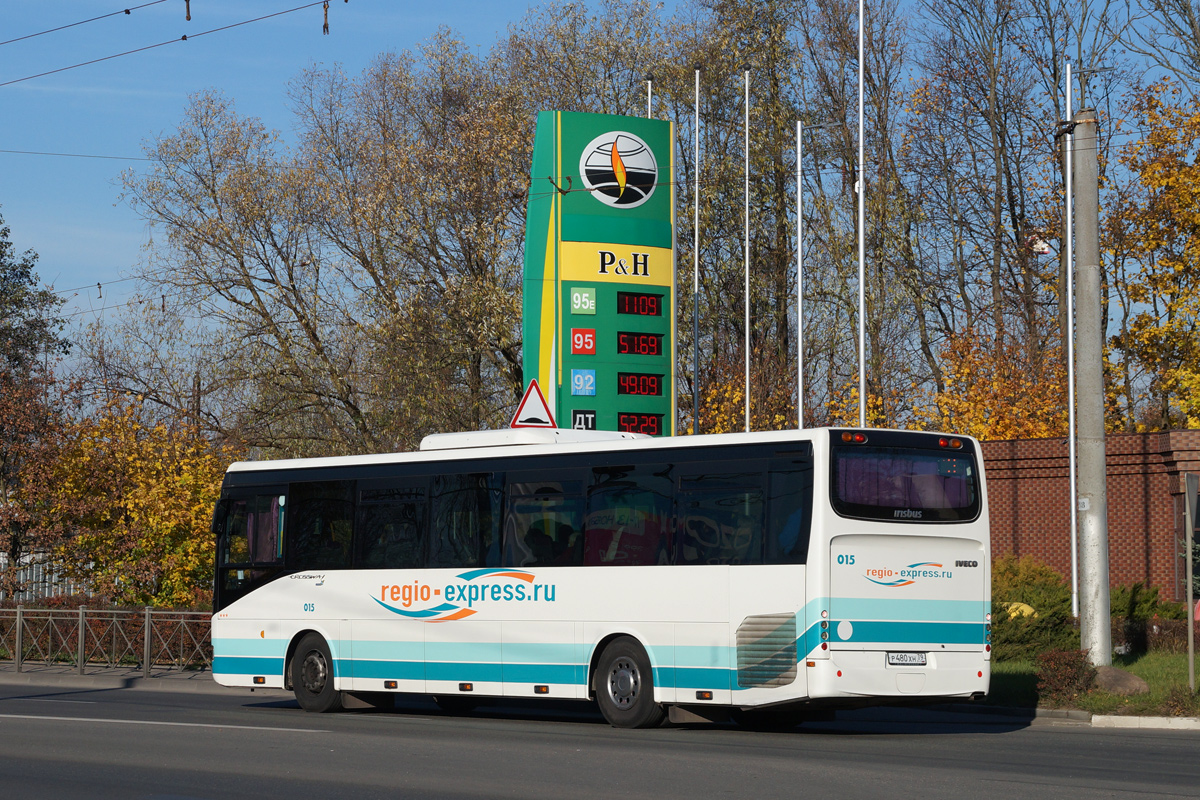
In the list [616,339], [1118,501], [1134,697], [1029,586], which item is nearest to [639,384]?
[616,339]

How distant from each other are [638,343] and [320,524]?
33.6ft

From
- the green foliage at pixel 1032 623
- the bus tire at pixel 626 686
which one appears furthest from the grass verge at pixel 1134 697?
the bus tire at pixel 626 686

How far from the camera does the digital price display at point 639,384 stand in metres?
28.0

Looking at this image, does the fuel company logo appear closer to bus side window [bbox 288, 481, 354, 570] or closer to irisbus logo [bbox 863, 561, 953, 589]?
bus side window [bbox 288, 481, 354, 570]

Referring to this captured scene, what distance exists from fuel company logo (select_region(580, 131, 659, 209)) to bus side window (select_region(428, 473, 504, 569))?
38.6ft

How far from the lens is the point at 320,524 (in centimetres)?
1958

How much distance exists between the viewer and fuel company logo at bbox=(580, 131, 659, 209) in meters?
28.8

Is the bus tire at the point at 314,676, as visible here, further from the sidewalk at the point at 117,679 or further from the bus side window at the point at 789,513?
the bus side window at the point at 789,513

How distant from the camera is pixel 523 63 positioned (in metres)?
45.4

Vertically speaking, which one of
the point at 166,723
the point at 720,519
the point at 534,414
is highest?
the point at 534,414

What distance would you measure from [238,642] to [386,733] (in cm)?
509

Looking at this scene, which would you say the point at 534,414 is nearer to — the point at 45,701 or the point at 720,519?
the point at 720,519

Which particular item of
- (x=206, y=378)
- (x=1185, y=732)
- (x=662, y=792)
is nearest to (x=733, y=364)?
(x=206, y=378)

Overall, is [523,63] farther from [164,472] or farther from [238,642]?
[238,642]
